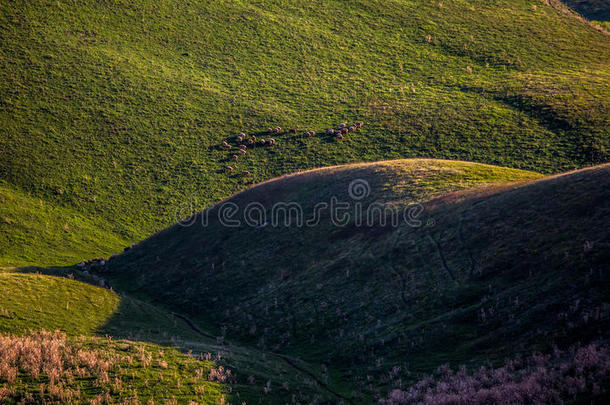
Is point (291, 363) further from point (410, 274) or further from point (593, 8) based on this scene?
point (593, 8)

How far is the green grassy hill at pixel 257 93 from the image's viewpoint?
206ft

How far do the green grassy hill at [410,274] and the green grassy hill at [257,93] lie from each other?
2004 centimetres

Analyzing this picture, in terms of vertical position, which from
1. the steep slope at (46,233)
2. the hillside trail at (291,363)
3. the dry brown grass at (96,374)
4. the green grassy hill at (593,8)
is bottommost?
the hillside trail at (291,363)

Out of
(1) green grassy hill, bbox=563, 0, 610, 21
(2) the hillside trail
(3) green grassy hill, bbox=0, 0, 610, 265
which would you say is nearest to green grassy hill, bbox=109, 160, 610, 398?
(2) the hillside trail

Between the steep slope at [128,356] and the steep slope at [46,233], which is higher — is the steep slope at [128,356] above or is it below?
below

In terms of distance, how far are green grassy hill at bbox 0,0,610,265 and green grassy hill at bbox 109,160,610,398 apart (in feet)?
65.7

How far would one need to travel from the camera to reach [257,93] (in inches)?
3248

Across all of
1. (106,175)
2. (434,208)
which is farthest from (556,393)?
(106,175)

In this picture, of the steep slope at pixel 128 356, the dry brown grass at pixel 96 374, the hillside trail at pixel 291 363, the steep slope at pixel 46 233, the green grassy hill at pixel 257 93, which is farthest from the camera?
the green grassy hill at pixel 257 93

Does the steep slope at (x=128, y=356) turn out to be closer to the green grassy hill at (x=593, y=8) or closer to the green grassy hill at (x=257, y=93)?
the green grassy hill at (x=257, y=93)

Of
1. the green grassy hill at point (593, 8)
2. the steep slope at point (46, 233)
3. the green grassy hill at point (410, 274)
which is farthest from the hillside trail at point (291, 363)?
the green grassy hill at point (593, 8)

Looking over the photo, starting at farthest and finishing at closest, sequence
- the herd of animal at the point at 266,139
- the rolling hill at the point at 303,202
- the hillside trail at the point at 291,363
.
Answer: the herd of animal at the point at 266,139 → the hillside trail at the point at 291,363 → the rolling hill at the point at 303,202

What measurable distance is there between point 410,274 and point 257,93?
199 ft

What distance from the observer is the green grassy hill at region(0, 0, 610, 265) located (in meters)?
62.9
